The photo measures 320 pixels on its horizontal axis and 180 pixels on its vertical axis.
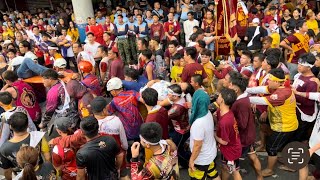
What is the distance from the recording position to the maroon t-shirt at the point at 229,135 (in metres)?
3.69

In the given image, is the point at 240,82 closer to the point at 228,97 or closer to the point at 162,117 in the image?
the point at 228,97

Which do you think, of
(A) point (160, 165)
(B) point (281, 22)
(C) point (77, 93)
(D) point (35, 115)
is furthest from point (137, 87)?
(B) point (281, 22)

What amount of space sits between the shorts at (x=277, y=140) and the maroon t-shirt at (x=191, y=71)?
60.3 inches

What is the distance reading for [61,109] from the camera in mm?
4980

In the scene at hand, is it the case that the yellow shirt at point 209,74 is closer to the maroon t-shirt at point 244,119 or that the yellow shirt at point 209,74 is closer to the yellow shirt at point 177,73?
the yellow shirt at point 177,73

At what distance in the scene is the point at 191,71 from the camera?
17.4ft

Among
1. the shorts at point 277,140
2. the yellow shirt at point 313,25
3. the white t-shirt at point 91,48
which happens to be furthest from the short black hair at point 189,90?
the yellow shirt at point 313,25

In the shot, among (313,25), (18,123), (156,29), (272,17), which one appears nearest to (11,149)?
(18,123)

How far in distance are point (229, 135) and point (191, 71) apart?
1738mm

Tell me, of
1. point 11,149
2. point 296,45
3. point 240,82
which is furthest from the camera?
point 296,45

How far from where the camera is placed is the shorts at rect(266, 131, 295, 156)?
4285mm

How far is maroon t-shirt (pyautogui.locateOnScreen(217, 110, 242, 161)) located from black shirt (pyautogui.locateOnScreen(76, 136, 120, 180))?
3.81 ft

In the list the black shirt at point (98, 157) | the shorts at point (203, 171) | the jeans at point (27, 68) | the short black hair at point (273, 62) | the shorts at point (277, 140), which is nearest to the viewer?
the black shirt at point (98, 157)

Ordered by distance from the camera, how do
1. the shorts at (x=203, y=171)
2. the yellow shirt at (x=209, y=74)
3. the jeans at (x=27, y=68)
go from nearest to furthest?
the shorts at (x=203, y=171) → the yellow shirt at (x=209, y=74) → the jeans at (x=27, y=68)
